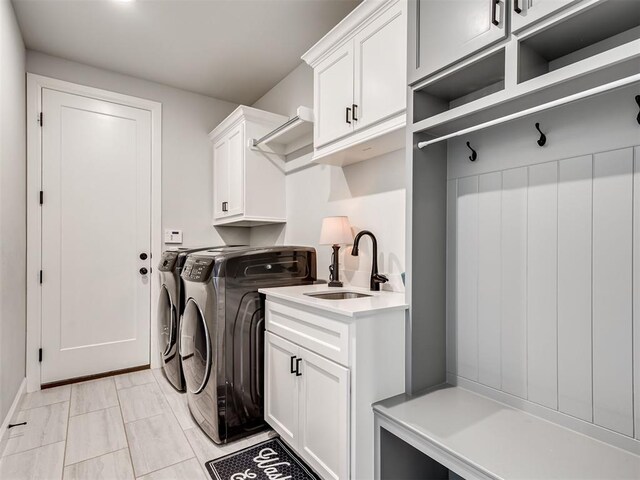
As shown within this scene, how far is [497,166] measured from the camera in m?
1.43

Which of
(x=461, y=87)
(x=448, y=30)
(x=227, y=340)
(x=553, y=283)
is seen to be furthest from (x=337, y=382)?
(x=448, y=30)

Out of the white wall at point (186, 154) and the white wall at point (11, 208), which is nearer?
the white wall at point (11, 208)

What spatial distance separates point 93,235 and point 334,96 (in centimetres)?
241

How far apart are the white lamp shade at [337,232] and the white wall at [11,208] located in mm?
1865

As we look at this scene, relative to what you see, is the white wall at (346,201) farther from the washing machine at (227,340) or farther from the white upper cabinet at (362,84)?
the washing machine at (227,340)

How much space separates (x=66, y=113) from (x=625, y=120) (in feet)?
12.0

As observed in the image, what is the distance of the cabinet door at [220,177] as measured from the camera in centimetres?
325

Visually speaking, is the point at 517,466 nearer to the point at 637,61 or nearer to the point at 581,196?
the point at 581,196

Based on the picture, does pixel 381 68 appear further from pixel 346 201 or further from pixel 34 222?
pixel 34 222

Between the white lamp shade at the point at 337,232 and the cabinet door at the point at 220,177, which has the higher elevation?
the cabinet door at the point at 220,177

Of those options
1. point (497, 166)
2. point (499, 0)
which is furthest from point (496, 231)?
point (499, 0)

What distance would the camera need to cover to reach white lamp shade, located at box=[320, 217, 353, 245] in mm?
2160

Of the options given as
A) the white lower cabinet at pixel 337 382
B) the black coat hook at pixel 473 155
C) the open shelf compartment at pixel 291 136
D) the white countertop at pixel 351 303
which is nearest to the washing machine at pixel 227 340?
the white countertop at pixel 351 303

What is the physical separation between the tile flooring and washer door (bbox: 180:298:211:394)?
0.99 feet
